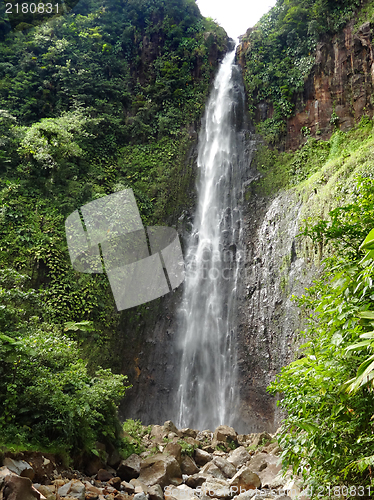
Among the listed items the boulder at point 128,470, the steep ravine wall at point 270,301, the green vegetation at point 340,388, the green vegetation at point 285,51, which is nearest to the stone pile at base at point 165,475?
the boulder at point 128,470

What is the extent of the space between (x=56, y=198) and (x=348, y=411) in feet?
36.8

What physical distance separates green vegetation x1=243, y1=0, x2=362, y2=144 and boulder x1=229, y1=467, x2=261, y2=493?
40.6 feet

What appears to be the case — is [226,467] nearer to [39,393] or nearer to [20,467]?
[39,393]

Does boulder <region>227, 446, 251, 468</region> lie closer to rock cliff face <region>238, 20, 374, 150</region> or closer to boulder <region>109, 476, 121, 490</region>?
boulder <region>109, 476, 121, 490</region>

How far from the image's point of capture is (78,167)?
13430mm

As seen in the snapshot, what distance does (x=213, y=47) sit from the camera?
59.8 ft

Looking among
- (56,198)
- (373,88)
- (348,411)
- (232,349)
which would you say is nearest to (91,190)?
(56,198)

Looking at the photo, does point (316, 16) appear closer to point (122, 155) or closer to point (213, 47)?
point (213, 47)

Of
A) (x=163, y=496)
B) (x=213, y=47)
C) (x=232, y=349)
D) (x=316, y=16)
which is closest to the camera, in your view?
(x=163, y=496)

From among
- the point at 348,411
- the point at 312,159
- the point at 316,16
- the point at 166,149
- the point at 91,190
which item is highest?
the point at 316,16

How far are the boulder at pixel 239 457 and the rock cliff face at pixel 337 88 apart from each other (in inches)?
432

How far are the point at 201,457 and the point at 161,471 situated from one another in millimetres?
1567

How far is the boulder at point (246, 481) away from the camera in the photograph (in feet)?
18.0

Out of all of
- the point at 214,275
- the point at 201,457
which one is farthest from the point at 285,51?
the point at 201,457
